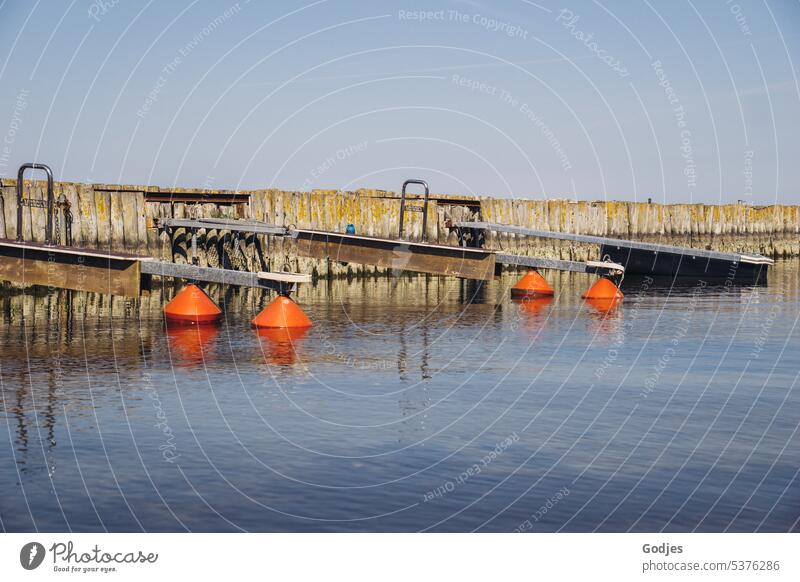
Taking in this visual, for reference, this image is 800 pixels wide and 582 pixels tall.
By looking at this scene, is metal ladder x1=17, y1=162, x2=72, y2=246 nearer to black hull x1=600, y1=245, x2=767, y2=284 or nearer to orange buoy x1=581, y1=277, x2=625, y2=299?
orange buoy x1=581, y1=277, x2=625, y2=299

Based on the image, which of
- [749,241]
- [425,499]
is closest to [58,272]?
[425,499]

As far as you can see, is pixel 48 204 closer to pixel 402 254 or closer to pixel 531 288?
pixel 402 254

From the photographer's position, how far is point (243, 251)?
1587 inches

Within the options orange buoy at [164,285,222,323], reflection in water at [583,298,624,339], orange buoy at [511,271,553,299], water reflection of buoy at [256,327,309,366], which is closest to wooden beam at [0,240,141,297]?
orange buoy at [164,285,222,323]

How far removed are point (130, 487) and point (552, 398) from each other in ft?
24.3

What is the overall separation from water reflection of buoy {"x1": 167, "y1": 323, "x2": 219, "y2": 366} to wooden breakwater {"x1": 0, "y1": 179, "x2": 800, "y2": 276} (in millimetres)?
8810

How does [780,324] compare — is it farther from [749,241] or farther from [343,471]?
[749,241]

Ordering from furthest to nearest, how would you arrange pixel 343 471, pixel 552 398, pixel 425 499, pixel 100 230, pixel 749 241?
pixel 749 241
pixel 100 230
pixel 552 398
pixel 343 471
pixel 425 499

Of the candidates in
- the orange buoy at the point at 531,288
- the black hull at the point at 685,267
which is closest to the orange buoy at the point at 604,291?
the orange buoy at the point at 531,288

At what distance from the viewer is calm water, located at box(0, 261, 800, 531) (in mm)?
10266

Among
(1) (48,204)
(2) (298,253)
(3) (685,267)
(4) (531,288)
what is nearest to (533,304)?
(4) (531,288)

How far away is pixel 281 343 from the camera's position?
22.2 metres

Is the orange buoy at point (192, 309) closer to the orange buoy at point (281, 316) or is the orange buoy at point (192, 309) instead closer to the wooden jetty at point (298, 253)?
the wooden jetty at point (298, 253)

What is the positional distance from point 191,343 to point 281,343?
1.83m
